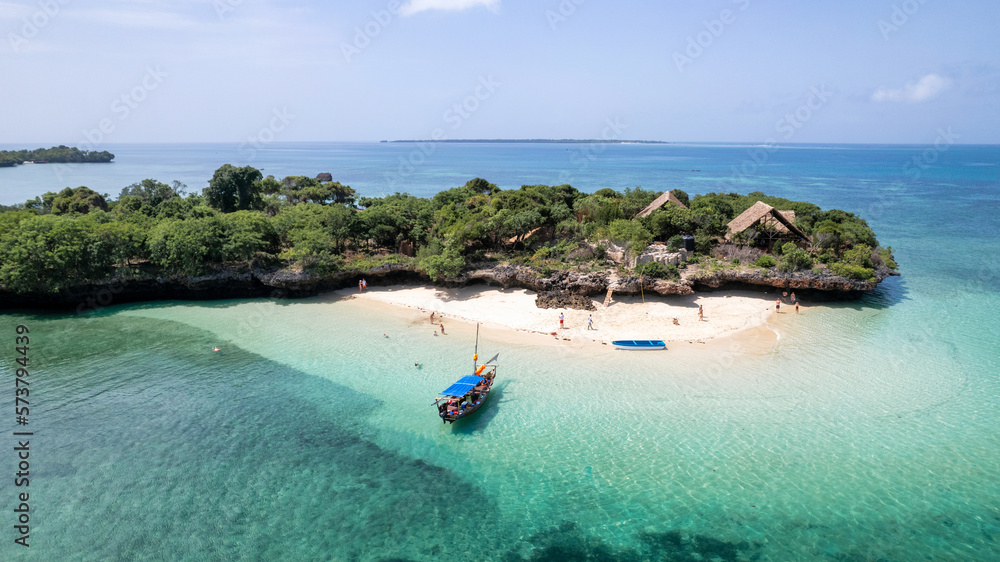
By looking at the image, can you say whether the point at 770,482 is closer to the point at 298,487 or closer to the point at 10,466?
the point at 298,487

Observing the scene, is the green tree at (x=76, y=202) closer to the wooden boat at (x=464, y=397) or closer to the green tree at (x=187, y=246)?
the green tree at (x=187, y=246)

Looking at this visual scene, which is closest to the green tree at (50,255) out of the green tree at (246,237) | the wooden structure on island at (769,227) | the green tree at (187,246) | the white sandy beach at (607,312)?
the green tree at (187,246)

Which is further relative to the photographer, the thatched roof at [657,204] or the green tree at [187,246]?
the thatched roof at [657,204]

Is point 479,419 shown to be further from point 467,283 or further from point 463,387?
point 467,283

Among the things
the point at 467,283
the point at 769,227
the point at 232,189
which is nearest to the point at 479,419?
the point at 467,283

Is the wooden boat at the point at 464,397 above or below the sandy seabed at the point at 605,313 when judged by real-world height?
below

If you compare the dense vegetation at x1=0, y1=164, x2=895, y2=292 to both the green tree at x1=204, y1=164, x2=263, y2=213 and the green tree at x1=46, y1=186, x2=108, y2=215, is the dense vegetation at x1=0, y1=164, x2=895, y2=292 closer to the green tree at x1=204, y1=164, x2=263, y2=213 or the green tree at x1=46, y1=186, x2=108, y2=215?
the green tree at x1=204, y1=164, x2=263, y2=213

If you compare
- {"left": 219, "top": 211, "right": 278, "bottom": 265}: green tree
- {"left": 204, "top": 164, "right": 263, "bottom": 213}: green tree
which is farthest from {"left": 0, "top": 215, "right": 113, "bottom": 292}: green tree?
{"left": 204, "top": 164, "right": 263, "bottom": 213}: green tree

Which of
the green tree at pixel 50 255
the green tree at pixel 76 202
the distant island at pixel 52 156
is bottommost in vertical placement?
the green tree at pixel 50 255
